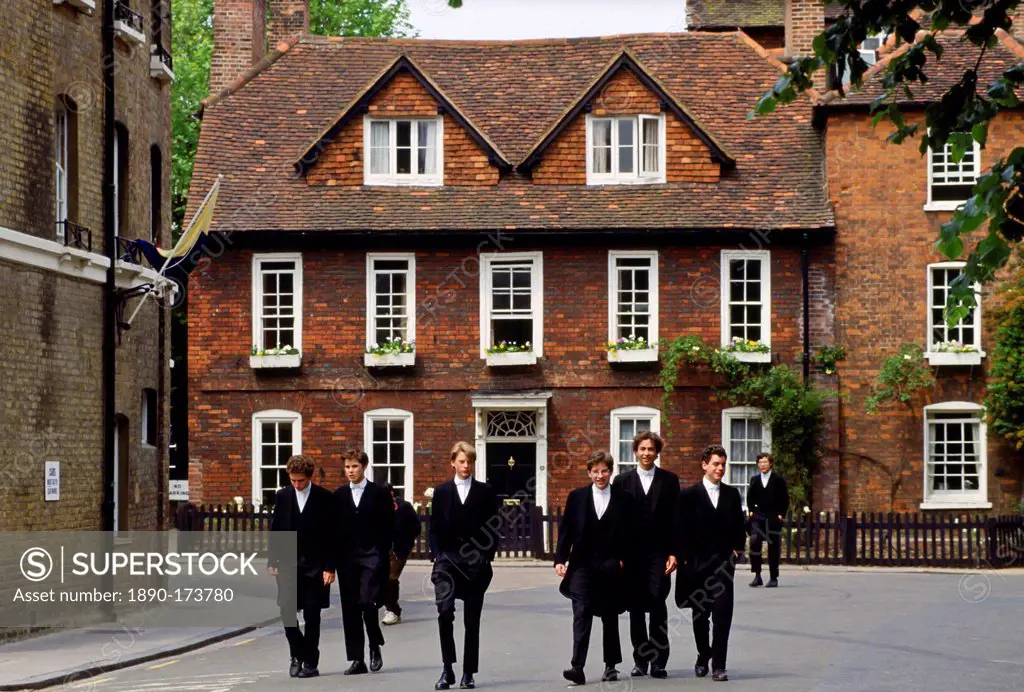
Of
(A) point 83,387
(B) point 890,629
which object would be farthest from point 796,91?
(A) point 83,387

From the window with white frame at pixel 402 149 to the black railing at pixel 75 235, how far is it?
14.1 meters

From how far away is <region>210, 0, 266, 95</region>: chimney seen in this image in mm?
37438

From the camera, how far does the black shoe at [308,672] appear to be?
14.3m

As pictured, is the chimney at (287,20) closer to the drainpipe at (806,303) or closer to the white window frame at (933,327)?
the drainpipe at (806,303)

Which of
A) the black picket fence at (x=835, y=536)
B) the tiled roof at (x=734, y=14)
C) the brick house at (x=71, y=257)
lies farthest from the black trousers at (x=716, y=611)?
the tiled roof at (x=734, y=14)

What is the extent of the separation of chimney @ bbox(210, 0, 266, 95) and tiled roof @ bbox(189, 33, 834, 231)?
0.83 m

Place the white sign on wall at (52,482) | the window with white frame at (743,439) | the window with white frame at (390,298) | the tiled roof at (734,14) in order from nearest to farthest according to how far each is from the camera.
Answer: the white sign on wall at (52,482) < the window with white frame at (743,439) < the window with white frame at (390,298) < the tiled roof at (734,14)

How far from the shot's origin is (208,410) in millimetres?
33812

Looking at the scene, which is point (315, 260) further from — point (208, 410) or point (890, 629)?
point (890, 629)

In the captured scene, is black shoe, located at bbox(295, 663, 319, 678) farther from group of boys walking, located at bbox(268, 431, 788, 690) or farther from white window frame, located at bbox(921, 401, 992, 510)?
white window frame, located at bbox(921, 401, 992, 510)

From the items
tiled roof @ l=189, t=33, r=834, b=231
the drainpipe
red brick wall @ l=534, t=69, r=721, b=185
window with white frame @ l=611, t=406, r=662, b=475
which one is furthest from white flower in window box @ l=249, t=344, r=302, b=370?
the drainpipe

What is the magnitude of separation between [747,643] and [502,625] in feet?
10.8

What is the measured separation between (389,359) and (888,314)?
32.0ft

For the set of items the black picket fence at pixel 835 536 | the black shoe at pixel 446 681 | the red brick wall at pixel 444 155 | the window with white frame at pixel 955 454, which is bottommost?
the black picket fence at pixel 835 536
